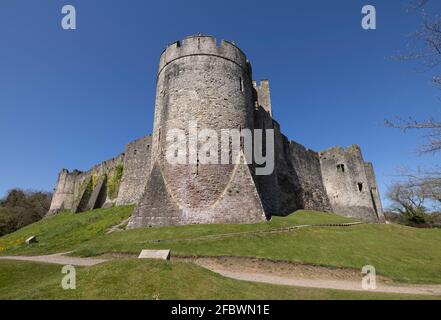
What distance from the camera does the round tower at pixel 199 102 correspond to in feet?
55.2

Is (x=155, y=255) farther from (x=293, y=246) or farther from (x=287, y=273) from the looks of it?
(x=293, y=246)

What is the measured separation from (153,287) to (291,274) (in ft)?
21.3

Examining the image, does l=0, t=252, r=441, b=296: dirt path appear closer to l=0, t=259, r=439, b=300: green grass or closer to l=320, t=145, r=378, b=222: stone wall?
l=0, t=259, r=439, b=300: green grass

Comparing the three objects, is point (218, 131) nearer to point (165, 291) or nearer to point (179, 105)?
point (179, 105)

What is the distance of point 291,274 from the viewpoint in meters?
11.1

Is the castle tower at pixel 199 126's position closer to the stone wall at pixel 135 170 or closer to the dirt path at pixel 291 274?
the dirt path at pixel 291 274

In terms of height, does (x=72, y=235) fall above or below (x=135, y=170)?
below

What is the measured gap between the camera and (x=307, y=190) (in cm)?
2962

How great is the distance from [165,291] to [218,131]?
12.7m

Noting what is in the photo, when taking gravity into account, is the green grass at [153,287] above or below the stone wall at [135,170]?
below

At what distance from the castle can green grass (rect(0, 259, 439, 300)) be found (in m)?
7.74
